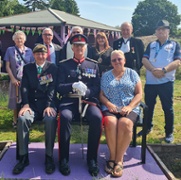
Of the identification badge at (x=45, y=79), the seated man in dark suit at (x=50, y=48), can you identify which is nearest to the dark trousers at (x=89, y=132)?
the identification badge at (x=45, y=79)

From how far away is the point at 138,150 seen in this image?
4523mm

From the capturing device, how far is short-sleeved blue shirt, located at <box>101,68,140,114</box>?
13.4 feet

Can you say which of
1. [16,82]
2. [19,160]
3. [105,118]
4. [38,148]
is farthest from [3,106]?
[105,118]

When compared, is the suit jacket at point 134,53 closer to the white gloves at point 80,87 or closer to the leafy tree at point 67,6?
the white gloves at point 80,87

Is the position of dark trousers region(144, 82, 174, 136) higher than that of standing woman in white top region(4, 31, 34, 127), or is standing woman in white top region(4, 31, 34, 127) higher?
standing woman in white top region(4, 31, 34, 127)

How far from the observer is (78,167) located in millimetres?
3812

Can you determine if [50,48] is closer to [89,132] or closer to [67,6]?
[89,132]

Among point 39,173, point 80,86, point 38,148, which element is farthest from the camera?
point 38,148

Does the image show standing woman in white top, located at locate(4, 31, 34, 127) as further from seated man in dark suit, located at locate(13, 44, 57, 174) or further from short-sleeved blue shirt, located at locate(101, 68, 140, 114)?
short-sleeved blue shirt, located at locate(101, 68, 140, 114)

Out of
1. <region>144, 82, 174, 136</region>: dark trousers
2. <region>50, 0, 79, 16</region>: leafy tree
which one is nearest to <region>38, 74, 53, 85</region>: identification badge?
<region>144, 82, 174, 136</region>: dark trousers

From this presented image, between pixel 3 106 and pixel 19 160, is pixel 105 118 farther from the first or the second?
pixel 3 106

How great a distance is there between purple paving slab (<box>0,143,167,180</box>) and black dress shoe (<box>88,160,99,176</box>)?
0.05 m

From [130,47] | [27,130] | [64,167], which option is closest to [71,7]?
[130,47]

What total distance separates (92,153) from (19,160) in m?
0.99
